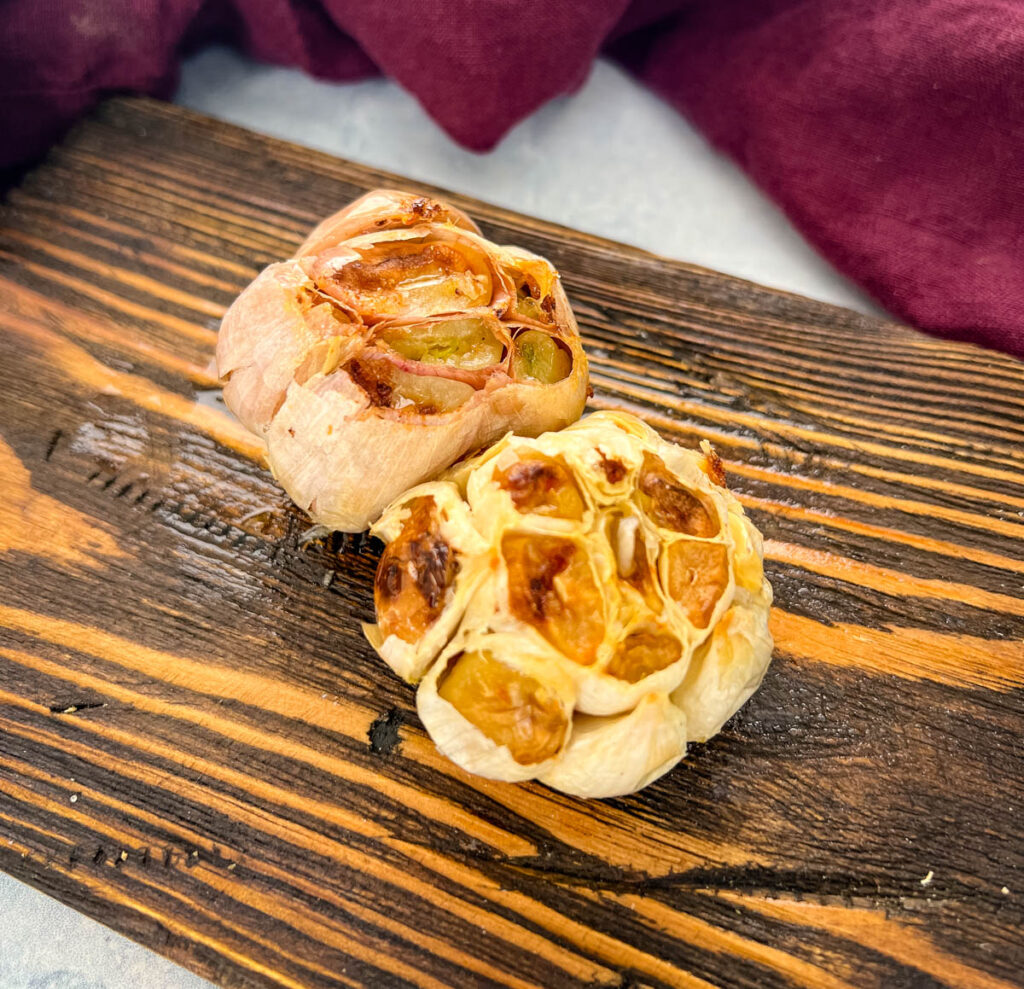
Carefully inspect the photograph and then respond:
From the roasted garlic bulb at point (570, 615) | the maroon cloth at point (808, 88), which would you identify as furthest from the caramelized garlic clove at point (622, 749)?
Result: the maroon cloth at point (808, 88)

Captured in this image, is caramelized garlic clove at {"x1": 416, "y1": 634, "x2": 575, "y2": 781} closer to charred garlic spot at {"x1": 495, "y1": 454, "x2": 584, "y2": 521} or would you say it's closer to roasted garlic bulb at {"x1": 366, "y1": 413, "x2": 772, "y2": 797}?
roasted garlic bulb at {"x1": 366, "y1": 413, "x2": 772, "y2": 797}

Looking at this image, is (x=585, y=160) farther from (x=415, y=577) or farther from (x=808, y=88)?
(x=415, y=577)

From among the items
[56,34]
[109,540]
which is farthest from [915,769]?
[56,34]

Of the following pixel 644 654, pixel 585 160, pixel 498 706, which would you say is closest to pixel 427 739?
pixel 498 706

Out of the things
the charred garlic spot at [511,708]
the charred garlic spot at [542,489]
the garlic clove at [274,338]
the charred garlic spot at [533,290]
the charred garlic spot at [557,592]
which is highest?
the garlic clove at [274,338]

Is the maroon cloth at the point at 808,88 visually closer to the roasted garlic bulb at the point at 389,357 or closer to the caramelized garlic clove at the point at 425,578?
the roasted garlic bulb at the point at 389,357
